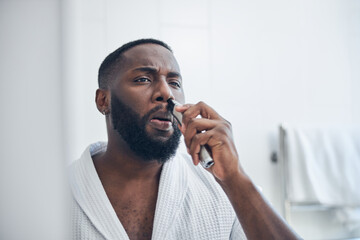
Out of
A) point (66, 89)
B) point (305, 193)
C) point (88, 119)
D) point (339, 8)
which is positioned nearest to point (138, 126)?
point (88, 119)

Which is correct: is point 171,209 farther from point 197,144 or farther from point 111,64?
point 111,64

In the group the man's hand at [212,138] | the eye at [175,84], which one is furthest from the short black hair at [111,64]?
the man's hand at [212,138]

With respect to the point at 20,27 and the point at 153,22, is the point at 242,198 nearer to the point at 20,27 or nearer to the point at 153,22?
the point at 20,27

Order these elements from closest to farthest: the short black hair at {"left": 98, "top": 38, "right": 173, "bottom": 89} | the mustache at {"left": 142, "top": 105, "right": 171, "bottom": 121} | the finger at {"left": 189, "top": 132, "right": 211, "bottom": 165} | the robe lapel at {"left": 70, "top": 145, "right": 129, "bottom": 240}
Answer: the finger at {"left": 189, "top": 132, "right": 211, "bottom": 165} → the robe lapel at {"left": 70, "top": 145, "right": 129, "bottom": 240} → the mustache at {"left": 142, "top": 105, "right": 171, "bottom": 121} → the short black hair at {"left": 98, "top": 38, "right": 173, "bottom": 89}

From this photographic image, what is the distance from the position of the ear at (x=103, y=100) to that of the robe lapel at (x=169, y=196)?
0.77ft

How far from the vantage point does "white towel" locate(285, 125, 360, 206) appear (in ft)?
4.01

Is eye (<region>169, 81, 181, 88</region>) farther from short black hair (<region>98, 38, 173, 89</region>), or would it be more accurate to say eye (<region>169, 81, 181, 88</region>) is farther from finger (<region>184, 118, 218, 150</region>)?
finger (<region>184, 118, 218, 150</region>)

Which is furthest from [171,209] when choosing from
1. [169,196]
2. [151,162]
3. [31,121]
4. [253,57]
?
[253,57]

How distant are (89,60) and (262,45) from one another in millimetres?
659

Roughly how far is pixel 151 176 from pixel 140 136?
0.40 feet

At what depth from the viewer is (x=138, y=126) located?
2.68 ft

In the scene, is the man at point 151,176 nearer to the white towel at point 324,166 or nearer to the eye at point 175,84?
the eye at point 175,84

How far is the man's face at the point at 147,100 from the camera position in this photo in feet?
2.62

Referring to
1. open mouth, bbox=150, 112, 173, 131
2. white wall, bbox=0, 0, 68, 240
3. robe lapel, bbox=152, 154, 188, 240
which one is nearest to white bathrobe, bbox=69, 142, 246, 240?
robe lapel, bbox=152, 154, 188, 240
